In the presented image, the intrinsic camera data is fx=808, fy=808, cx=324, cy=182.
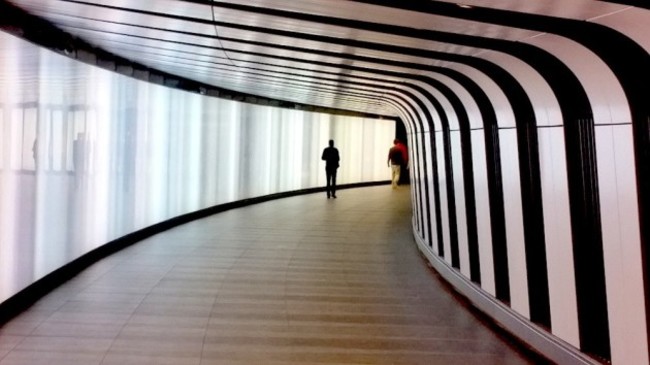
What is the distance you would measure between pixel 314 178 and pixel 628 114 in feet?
73.0

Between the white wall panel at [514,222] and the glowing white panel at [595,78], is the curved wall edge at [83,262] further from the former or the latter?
the glowing white panel at [595,78]

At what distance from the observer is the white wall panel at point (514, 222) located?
7.11 m

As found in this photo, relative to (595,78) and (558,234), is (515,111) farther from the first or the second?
(595,78)

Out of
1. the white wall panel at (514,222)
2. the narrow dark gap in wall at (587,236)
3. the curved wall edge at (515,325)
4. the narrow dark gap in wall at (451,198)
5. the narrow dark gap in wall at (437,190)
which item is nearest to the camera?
the narrow dark gap in wall at (587,236)

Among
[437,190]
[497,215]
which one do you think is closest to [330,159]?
[437,190]

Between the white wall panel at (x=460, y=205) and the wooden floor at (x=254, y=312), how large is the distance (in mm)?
454

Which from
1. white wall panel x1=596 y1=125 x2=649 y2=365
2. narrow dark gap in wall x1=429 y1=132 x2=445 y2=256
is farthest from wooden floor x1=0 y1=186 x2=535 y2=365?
white wall panel x1=596 y1=125 x2=649 y2=365

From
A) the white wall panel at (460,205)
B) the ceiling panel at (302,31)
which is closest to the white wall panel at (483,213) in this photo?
the white wall panel at (460,205)

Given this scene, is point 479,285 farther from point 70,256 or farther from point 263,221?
point 263,221

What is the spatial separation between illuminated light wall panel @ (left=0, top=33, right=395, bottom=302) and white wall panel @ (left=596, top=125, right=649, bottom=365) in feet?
16.0

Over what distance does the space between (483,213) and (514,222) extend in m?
1.11

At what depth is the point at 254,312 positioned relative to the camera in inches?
314

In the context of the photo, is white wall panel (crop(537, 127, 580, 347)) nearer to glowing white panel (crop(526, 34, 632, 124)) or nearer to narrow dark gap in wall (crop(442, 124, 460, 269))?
glowing white panel (crop(526, 34, 632, 124))

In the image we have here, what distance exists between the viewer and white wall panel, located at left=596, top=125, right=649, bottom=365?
16.1ft
